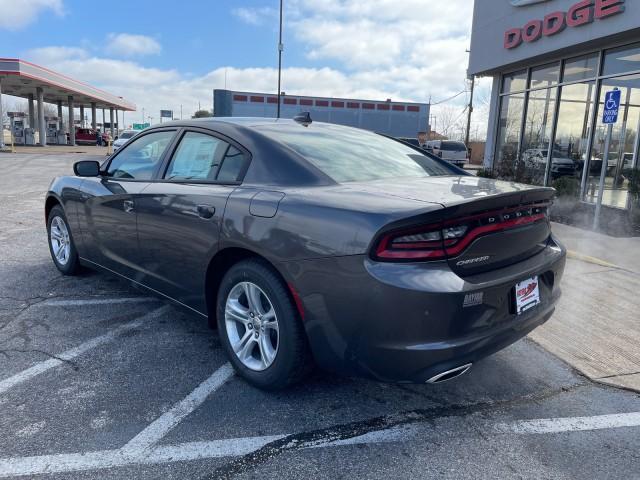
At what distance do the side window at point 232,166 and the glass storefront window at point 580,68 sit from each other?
1104cm

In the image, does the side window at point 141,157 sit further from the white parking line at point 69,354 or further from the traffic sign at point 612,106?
the traffic sign at point 612,106

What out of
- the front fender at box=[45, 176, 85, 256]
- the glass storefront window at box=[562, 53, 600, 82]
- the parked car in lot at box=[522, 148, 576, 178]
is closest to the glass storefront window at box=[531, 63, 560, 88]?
the glass storefront window at box=[562, 53, 600, 82]

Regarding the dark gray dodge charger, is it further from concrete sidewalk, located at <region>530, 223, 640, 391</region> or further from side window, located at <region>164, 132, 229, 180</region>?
concrete sidewalk, located at <region>530, 223, 640, 391</region>

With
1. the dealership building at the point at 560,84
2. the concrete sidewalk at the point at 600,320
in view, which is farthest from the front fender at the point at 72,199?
the dealership building at the point at 560,84

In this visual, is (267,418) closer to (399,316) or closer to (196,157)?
(399,316)

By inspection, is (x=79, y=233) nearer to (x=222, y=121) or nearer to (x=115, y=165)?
(x=115, y=165)

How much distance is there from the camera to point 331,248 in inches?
93.5

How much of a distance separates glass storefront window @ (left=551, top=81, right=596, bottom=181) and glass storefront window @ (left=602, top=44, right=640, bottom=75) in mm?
485

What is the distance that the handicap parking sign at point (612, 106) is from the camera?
7531mm

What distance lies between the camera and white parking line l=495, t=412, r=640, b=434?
262 cm

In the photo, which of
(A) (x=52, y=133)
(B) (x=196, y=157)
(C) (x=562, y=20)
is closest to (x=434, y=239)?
(B) (x=196, y=157)

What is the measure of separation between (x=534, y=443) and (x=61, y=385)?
2.62 metres

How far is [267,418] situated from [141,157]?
2387 mm

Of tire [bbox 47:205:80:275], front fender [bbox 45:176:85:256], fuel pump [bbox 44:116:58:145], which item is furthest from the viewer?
fuel pump [bbox 44:116:58:145]
